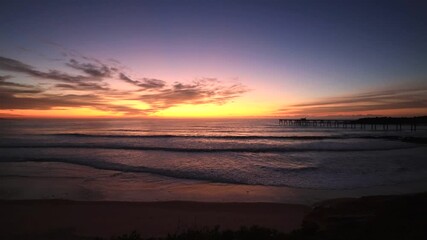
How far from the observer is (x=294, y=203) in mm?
10352

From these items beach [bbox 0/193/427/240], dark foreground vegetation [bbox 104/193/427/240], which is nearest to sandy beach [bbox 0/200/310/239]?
beach [bbox 0/193/427/240]

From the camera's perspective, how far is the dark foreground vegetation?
6.07m

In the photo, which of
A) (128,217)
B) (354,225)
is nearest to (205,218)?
(128,217)

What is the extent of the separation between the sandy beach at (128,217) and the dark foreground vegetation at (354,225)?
2.88 feet

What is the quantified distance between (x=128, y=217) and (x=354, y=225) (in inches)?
249

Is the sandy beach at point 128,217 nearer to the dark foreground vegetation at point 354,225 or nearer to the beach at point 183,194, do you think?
the beach at point 183,194

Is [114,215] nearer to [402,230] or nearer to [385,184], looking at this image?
[402,230]

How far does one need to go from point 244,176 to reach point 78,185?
8293mm

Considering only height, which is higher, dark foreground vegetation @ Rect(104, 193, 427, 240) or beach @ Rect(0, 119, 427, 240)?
dark foreground vegetation @ Rect(104, 193, 427, 240)

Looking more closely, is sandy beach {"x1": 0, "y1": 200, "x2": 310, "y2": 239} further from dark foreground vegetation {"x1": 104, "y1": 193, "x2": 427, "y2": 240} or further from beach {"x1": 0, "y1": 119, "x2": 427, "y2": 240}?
dark foreground vegetation {"x1": 104, "y1": 193, "x2": 427, "y2": 240}

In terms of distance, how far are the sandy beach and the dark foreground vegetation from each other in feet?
2.88

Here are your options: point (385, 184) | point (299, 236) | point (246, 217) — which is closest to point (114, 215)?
point (246, 217)

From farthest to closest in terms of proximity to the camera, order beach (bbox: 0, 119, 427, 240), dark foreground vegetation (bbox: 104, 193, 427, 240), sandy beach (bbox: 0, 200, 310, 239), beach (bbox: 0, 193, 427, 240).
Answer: beach (bbox: 0, 119, 427, 240)
sandy beach (bbox: 0, 200, 310, 239)
beach (bbox: 0, 193, 427, 240)
dark foreground vegetation (bbox: 104, 193, 427, 240)

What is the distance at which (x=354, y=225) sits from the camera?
273 inches
